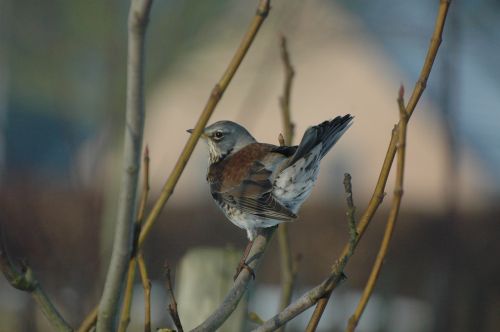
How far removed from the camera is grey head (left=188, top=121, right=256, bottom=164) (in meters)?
2.62

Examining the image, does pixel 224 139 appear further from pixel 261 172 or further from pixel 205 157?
pixel 205 157

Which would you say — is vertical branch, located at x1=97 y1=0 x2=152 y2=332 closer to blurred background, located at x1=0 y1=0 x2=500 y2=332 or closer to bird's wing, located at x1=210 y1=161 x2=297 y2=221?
bird's wing, located at x1=210 y1=161 x2=297 y2=221

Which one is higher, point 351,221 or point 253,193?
point 351,221

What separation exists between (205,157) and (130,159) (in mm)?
4698

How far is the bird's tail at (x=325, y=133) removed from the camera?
5.89 ft

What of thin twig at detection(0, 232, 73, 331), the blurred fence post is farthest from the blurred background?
thin twig at detection(0, 232, 73, 331)

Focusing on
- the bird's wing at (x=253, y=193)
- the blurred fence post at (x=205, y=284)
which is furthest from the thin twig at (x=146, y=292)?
the blurred fence post at (x=205, y=284)

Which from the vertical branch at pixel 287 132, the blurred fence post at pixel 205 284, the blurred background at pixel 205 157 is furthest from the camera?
the blurred background at pixel 205 157

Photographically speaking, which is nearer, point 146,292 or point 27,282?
point 27,282

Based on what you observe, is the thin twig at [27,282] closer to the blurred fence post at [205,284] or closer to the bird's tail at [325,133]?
the bird's tail at [325,133]

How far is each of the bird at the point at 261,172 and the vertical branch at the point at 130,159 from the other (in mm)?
866

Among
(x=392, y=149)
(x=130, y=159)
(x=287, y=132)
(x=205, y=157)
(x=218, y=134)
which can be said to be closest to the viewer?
(x=130, y=159)

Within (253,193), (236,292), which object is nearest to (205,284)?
(253,193)

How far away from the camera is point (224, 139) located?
8.73 ft
